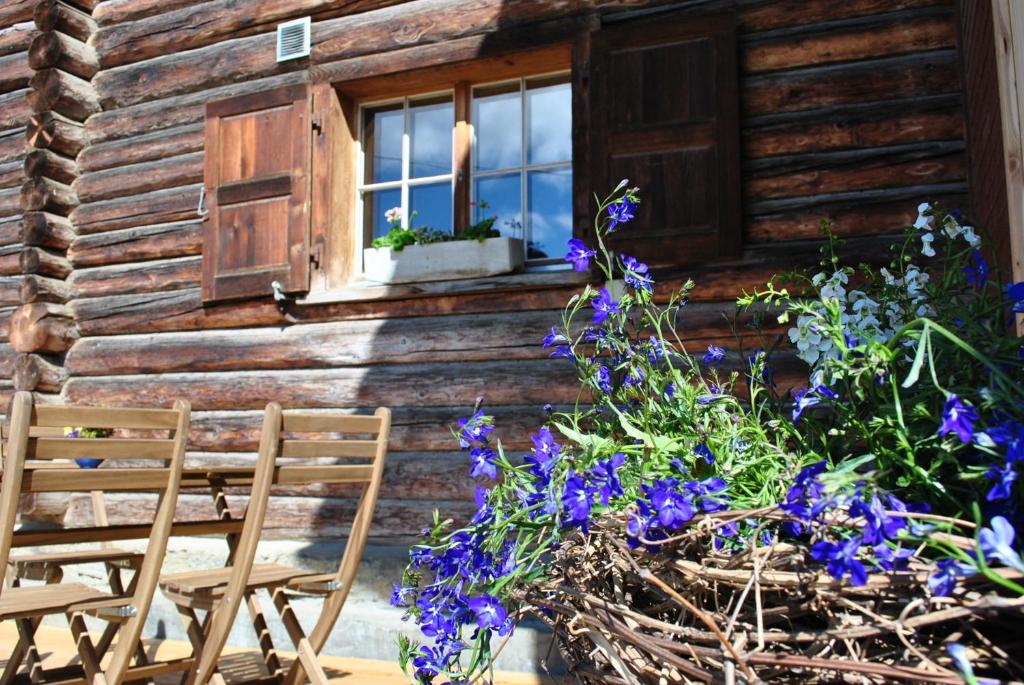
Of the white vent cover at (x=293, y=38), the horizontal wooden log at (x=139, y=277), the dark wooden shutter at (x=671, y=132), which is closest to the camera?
the dark wooden shutter at (x=671, y=132)

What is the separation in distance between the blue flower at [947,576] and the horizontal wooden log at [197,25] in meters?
5.00

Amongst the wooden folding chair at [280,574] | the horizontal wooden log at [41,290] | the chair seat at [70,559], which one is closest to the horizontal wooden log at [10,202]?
the horizontal wooden log at [41,290]

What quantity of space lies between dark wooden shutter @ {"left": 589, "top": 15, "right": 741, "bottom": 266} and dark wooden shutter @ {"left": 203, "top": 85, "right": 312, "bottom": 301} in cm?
161

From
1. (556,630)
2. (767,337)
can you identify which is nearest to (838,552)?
(556,630)

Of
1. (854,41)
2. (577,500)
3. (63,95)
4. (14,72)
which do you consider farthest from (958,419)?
(14,72)

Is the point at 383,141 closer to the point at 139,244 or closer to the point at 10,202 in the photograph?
the point at 139,244

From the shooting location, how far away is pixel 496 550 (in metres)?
1.02

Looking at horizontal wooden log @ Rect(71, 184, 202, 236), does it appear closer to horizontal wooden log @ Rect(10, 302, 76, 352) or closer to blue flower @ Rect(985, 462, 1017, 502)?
horizontal wooden log @ Rect(10, 302, 76, 352)

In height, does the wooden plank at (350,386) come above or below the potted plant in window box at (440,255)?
below

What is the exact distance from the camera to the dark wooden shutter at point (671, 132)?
14.0 ft

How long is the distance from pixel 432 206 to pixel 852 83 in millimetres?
2165

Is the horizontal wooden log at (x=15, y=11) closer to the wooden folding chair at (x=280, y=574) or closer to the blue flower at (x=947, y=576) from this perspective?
the wooden folding chair at (x=280, y=574)

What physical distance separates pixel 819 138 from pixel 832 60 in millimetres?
339

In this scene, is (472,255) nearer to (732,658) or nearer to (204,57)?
(204,57)
